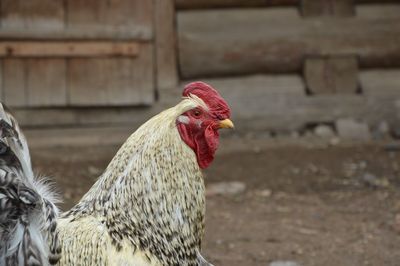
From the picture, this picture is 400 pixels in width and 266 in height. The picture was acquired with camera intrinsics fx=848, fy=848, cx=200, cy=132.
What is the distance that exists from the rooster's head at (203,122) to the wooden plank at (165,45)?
202 inches

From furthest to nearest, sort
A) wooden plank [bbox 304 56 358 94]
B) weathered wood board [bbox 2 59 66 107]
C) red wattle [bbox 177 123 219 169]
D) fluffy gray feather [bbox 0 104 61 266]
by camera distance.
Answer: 1. wooden plank [bbox 304 56 358 94]
2. weathered wood board [bbox 2 59 66 107]
3. red wattle [bbox 177 123 219 169]
4. fluffy gray feather [bbox 0 104 61 266]

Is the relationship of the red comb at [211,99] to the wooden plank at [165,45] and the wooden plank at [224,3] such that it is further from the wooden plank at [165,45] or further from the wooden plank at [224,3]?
the wooden plank at [224,3]

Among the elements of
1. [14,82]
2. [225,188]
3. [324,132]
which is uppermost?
[14,82]

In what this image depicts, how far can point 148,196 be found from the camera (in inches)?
157

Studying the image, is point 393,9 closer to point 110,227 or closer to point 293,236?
point 293,236

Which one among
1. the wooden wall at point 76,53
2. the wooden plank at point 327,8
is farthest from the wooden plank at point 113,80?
the wooden plank at point 327,8

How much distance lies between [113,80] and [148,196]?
538 centimetres

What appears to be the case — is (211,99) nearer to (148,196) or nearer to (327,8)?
(148,196)

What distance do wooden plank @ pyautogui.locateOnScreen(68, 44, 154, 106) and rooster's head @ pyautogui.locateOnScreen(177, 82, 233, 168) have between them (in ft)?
16.9

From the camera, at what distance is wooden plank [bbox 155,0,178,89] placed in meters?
9.23

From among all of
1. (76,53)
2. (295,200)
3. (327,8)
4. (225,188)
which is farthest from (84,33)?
(295,200)

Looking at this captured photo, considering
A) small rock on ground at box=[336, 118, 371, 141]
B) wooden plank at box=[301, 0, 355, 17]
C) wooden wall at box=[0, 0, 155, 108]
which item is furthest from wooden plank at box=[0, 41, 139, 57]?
small rock on ground at box=[336, 118, 371, 141]

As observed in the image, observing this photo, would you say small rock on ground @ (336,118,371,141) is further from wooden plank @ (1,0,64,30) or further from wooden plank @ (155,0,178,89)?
wooden plank @ (1,0,64,30)

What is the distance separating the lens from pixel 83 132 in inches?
364
